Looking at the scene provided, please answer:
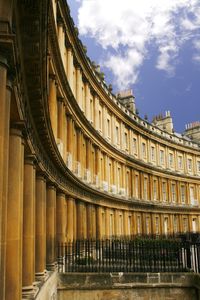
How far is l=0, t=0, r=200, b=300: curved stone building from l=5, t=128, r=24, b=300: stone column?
0.07ft

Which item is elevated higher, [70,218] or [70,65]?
[70,65]

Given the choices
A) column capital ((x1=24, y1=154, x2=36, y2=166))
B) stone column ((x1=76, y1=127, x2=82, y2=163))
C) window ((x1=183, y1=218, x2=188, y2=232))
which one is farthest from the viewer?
window ((x1=183, y1=218, x2=188, y2=232))

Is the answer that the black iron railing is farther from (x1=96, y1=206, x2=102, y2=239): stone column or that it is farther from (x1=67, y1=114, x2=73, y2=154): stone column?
(x1=96, y1=206, x2=102, y2=239): stone column

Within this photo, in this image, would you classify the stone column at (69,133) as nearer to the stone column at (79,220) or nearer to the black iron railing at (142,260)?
the stone column at (79,220)

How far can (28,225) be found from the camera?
1080cm

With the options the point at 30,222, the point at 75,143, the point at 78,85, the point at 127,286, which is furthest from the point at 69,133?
the point at 30,222

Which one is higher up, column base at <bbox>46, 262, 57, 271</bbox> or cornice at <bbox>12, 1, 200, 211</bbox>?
cornice at <bbox>12, 1, 200, 211</bbox>

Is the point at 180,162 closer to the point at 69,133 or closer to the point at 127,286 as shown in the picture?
the point at 69,133

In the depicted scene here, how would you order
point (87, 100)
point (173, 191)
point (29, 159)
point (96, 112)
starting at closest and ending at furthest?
point (29, 159), point (87, 100), point (96, 112), point (173, 191)

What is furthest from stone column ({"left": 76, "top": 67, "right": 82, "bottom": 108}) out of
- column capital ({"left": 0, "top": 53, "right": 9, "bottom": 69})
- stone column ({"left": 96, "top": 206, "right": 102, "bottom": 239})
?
column capital ({"left": 0, "top": 53, "right": 9, "bottom": 69})

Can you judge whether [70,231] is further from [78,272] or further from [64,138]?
[78,272]

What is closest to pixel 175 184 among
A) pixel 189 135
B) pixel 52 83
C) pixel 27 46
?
pixel 189 135

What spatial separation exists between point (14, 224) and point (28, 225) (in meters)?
2.42

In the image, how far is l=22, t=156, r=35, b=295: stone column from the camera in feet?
34.3
